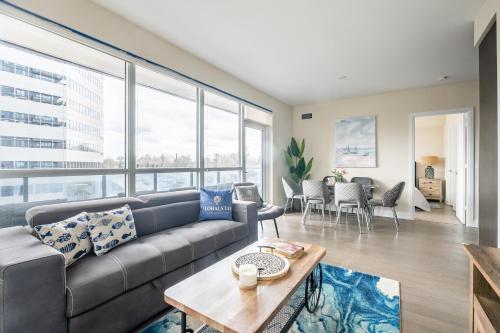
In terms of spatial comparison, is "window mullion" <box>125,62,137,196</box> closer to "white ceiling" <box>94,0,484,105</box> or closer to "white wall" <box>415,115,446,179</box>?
"white ceiling" <box>94,0,484,105</box>

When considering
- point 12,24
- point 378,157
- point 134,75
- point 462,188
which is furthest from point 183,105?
point 462,188

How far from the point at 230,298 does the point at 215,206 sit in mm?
1610

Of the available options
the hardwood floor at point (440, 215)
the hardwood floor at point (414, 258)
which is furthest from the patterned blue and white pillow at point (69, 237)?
the hardwood floor at point (440, 215)

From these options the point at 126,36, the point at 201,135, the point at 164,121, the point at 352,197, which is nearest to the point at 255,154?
the point at 201,135

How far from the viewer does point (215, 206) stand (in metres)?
2.70

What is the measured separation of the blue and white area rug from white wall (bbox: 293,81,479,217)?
10.6 ft

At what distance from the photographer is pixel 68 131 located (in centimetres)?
212

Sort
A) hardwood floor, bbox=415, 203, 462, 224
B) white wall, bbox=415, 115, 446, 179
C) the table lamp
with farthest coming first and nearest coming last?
white wall, bbox=415, 115, 446, 179, the table lamp, hardwood floor, bbox=415, 203, 462, 224

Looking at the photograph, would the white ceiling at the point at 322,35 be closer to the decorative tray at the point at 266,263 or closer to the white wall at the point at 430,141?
the decorative tray at the point at 266,263

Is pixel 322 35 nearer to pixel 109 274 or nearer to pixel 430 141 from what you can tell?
pixel 109 274

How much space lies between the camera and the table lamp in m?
6.33

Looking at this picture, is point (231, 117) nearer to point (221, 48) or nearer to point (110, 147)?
point (221, 48)

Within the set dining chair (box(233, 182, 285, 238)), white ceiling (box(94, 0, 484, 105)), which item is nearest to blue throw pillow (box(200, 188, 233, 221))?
dining chair (box(233, 182, 285, 238))

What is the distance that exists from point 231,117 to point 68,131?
244 cm
